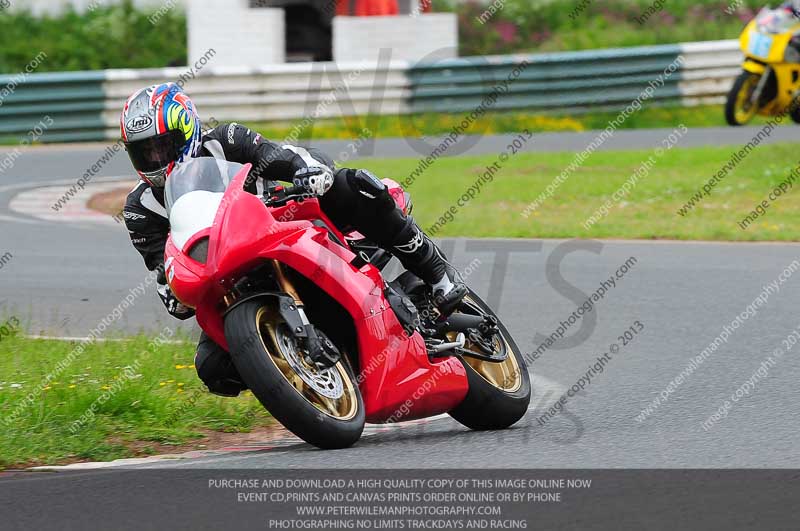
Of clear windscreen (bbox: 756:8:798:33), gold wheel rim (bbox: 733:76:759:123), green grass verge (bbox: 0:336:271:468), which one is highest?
green grass verge (bbox: 0:336:271:468)

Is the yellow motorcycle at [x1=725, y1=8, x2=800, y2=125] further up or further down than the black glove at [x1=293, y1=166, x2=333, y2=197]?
further down

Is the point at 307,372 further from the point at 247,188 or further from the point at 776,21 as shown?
the point at 776,21

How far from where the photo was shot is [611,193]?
1452 cm

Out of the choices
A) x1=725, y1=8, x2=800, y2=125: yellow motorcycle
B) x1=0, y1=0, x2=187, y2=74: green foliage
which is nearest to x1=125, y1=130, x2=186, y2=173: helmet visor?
x1=725, y1=8, x2=800, y2=125: yellow motorcycle

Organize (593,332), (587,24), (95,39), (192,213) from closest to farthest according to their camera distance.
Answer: (192,213)
(593,332)
(95,39)
(587,24)

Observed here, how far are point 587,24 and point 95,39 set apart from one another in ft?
30.3

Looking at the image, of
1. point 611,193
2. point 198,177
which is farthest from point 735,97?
point 198,177

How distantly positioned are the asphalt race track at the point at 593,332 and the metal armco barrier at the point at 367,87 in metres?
4.38

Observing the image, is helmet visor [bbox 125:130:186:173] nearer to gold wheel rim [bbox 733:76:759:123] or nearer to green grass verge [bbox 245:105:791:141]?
gold wheel rim [bbox 733:76:759:123]

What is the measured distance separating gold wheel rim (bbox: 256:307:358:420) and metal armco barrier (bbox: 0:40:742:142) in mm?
14217

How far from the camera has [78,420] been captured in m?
6.22

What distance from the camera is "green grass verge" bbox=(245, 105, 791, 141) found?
1944 centimetres
